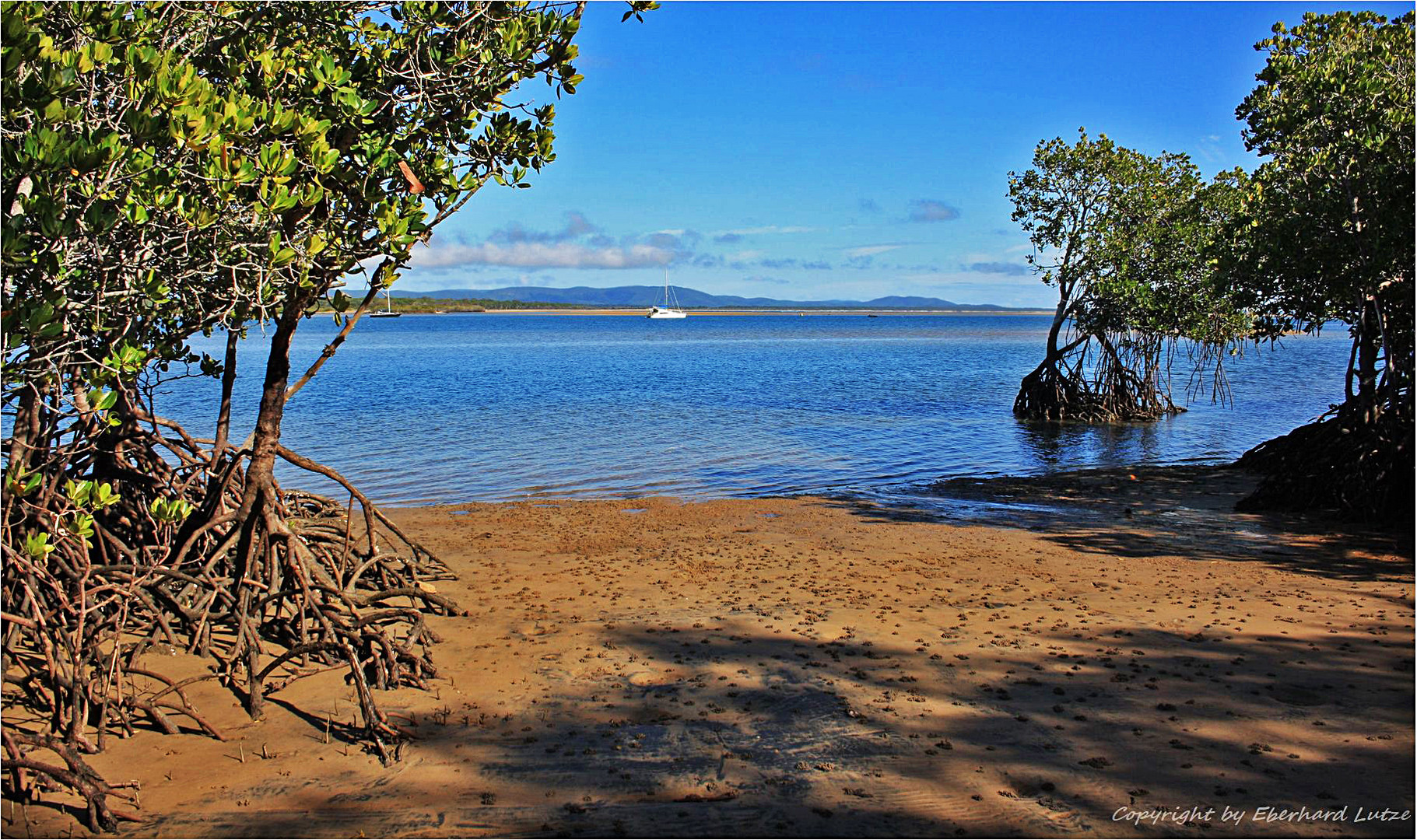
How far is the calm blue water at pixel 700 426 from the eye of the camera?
1870 centimetres

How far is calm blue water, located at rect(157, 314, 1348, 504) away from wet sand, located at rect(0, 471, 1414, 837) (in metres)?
7.34

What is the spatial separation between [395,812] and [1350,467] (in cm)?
1240

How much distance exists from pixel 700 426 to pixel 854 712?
20.3m

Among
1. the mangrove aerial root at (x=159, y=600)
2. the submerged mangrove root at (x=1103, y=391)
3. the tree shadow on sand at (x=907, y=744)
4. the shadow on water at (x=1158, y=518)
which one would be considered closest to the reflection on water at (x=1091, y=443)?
the submerged mangrove root at (x=1103, y=391)

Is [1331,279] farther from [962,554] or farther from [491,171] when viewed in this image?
[491,171]

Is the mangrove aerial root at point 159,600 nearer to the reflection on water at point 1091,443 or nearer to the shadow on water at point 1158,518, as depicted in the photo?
the shadow on water at point 1158,518

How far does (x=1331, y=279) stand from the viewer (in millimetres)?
12625

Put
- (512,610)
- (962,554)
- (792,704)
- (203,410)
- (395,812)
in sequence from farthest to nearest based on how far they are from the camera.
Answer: (203,410) → (962,554) → (512,610) → (792,704) → (395,812)

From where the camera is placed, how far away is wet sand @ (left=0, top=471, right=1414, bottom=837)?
532cm

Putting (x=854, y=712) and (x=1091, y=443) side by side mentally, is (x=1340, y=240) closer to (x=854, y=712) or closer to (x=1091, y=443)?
(x=854, y=712)

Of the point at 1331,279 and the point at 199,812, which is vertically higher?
the point at 1331,279

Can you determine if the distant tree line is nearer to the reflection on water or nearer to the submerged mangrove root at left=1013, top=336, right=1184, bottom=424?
the reflection on water

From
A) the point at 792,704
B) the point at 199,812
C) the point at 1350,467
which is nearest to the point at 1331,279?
the point at 1350,467

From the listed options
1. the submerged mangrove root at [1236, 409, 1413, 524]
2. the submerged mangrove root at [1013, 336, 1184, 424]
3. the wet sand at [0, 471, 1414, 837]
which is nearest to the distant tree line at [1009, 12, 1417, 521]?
the submerged mangrove root at [1236, 409, 1413, 524]
